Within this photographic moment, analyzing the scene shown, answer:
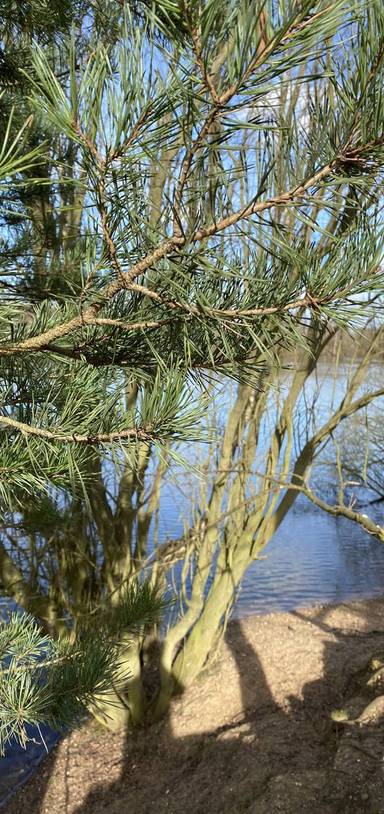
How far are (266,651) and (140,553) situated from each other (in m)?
1.56

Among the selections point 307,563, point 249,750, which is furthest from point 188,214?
point 307,563

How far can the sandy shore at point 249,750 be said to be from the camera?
3121mm

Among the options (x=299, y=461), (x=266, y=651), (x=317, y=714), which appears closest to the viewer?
(x=317, y=714)

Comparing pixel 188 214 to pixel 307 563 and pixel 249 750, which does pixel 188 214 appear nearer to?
pixel 249 750

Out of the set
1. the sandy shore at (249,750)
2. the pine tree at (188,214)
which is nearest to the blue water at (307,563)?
the sandy shore at (249,750)

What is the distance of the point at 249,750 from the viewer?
3.85 m

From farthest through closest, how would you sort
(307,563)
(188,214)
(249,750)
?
1. (307,563)
2. (249,750)
3. (188,214)

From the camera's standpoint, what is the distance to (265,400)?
488cm

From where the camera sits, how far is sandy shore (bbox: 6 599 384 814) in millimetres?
3121

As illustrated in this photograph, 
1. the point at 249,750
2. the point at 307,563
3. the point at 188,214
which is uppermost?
the point at 188,214

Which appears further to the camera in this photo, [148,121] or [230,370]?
[230,370]

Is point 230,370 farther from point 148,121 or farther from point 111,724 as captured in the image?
point 111,724

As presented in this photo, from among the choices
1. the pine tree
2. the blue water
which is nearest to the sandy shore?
the blue water

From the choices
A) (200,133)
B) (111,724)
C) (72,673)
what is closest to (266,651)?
(111,724)
